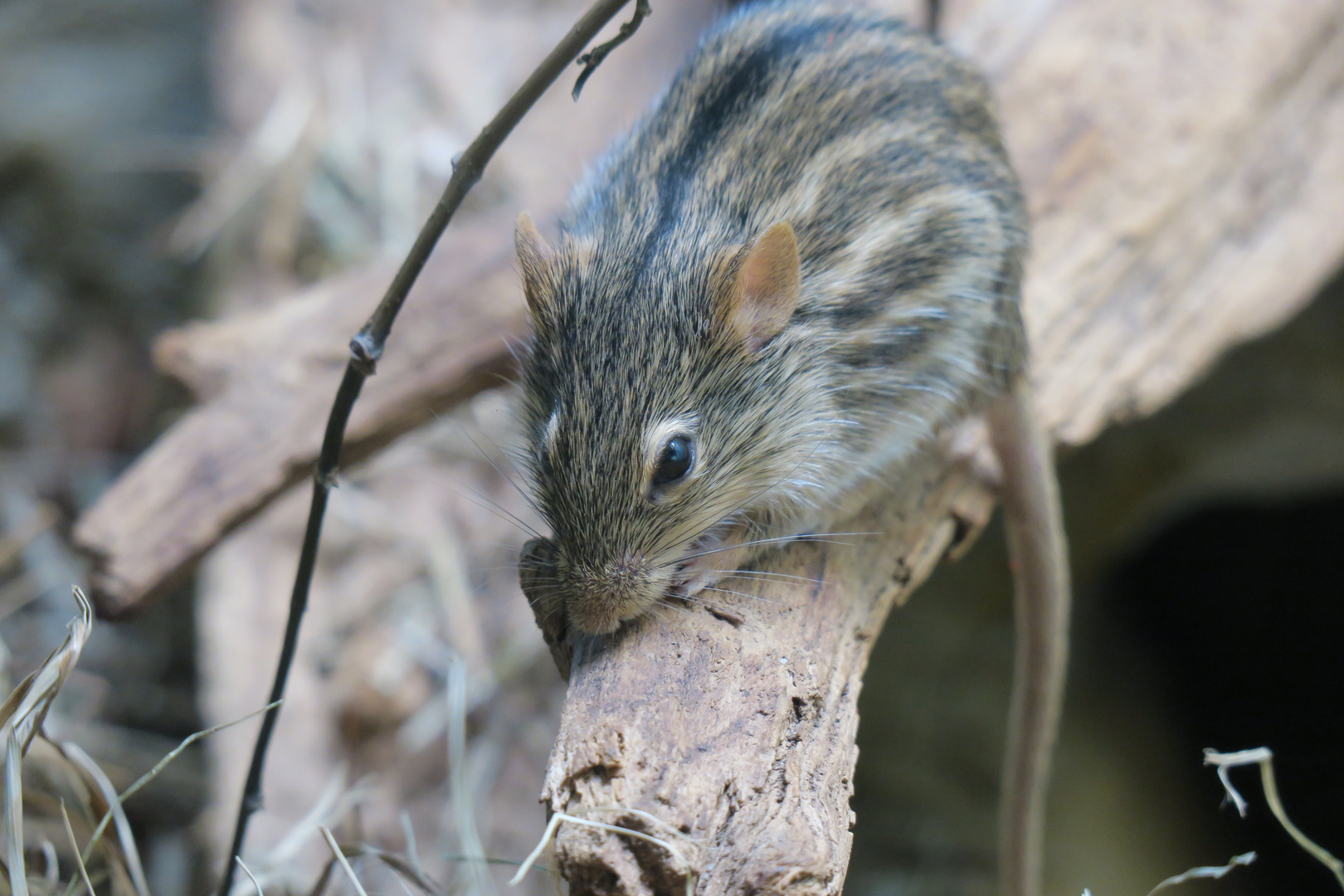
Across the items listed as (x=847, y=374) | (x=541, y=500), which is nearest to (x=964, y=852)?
(x=847, y=374)

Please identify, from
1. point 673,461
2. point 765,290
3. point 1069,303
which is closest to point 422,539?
point 673,461

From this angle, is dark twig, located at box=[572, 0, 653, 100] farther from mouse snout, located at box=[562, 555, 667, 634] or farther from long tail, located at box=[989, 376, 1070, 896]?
long tail, located at box=[989, 376, 1070, 896]

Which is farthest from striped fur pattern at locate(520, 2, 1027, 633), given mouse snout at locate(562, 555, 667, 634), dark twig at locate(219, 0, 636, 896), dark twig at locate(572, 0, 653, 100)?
dark twig at locate(572, 0, 653, 100)

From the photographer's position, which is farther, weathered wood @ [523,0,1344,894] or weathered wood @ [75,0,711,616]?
weathered wood @ [75,0,711,616]

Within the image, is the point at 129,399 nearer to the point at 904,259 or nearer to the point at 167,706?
the point at 167,706

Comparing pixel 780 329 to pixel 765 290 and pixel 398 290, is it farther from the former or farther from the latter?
pixel 398 290

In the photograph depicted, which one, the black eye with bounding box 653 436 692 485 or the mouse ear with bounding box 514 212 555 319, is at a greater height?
the mouse ear with bounding box 514 212 555 319
